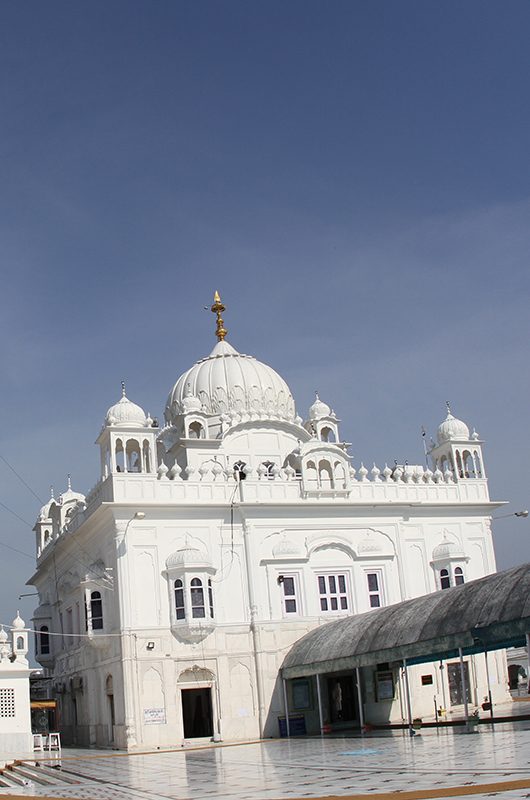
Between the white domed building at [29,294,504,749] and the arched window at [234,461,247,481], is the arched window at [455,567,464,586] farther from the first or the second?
the arched window at [234,461,247,481]

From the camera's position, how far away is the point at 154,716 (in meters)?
30.5

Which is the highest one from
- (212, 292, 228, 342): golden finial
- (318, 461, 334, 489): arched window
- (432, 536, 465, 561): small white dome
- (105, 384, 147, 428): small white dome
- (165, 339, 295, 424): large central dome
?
(212, 292, 228, 342): golden finial

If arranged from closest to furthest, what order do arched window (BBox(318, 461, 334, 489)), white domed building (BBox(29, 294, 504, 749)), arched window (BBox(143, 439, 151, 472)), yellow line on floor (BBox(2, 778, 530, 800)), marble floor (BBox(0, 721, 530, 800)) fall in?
yellow line on floor (BBox(2, 778, 530, 800)) → marble floor (BBox(0, 721, 530, 800)) → white domed building (BBox(29, 294, 504, 749)) → arched window (BBox(143, 439, 151, 472)) → arched window (BBox(318, 461, 334, 489))

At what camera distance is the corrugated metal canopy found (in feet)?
74.9

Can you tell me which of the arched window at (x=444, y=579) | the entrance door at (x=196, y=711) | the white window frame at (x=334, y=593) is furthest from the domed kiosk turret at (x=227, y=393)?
the entrance door at (x=196, y=711)

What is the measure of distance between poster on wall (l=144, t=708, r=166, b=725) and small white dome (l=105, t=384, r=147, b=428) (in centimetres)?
983

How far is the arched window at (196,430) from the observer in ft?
128

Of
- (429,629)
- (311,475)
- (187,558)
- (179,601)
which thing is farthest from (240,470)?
(429,629)

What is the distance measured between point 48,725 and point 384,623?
16.0m

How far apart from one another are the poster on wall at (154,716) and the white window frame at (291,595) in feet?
18.1

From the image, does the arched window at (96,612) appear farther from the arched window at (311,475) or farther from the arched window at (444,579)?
the arched window at (444,579)

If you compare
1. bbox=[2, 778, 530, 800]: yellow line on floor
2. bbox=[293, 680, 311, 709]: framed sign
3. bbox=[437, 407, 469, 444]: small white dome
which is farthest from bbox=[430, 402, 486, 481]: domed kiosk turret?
bbox=[2, 778, 530, 800]: yellow line on floor

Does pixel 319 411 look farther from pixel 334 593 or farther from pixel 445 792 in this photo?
pixel 445 792

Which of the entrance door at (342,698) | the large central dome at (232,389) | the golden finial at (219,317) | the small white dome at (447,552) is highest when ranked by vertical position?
the golden finial at (219,317)
